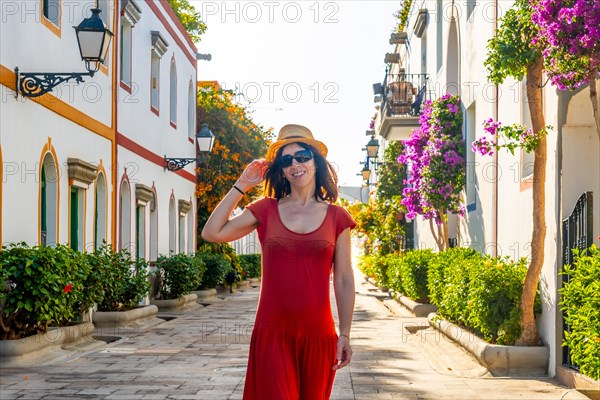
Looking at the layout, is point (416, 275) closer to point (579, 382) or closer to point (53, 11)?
point (53, 11)

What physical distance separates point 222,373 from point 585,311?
402 cm

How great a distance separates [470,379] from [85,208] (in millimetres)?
8578

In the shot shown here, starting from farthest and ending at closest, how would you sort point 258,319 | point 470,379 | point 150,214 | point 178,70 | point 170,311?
point 178,70 < point 150,214 < point 170,311 < point 470,379 < point 258,319

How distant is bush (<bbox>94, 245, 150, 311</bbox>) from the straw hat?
10.3m

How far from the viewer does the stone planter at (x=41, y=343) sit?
10805mm

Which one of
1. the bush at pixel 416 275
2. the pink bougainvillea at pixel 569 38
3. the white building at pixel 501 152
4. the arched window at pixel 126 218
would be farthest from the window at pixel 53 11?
the pink bougainvillea at pixel 569 38

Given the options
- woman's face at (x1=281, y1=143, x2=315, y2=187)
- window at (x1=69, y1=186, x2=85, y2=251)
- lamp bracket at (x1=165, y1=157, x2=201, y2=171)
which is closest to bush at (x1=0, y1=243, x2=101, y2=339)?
window at (x1=69, y1=186, x2=85, y2=251)

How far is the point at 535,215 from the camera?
401 inches

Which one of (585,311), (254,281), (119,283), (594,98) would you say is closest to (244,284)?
(254,281)

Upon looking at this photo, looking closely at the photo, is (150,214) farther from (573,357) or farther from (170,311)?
(573,357)

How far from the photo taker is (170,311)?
21.4 metres

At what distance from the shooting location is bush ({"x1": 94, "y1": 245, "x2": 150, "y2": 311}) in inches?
602

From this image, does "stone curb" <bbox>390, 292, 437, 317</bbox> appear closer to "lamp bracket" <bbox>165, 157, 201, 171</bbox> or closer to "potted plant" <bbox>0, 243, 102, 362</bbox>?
"lamp bracket" <bbox>165, 157, 201, 171</bbox>

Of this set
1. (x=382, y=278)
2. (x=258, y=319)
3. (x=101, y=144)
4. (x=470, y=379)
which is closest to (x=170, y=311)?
(x=101, y=144)
